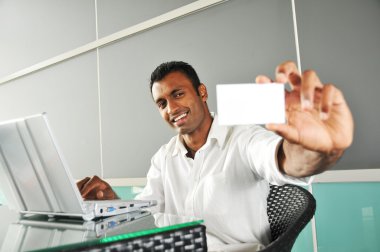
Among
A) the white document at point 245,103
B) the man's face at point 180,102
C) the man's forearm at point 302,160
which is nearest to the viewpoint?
the white document at point 245,103

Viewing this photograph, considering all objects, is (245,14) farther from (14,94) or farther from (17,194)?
(14,94)

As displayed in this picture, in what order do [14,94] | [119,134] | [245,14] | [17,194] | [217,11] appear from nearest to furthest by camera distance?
[17,194]
[245,14]
[217,11]
[119,134]
[14,94]

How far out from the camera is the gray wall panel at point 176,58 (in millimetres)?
1786

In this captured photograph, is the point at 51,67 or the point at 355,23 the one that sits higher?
the point at 51,67

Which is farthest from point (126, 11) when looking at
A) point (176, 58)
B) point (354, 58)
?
point (354, 58)

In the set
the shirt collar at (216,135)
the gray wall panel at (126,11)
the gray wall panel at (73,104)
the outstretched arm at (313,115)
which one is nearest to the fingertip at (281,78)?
the outstretched arm at (313,115)

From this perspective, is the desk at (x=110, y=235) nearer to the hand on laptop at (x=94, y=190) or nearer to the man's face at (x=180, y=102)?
the hand on laptop at (x=94, y=190)

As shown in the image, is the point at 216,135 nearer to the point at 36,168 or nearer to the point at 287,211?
the point at 287,211

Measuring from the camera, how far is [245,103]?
610mm

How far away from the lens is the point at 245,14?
187cm

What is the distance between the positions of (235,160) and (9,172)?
750mm

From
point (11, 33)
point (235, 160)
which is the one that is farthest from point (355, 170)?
point (11, 33)

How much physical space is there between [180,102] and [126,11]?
1.32 m

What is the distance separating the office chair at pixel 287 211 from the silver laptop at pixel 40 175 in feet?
1.41
